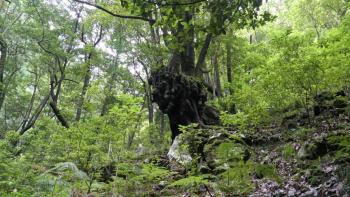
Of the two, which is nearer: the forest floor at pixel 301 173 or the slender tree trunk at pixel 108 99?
the forest floor at pixel 301 173

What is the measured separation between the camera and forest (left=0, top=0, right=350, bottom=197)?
162 inches

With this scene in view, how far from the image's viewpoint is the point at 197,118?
9.90 m

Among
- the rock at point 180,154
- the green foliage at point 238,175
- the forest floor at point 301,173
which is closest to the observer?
the green foliage at point 238,175

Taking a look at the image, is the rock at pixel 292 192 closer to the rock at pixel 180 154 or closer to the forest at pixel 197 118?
the forest at pixel 197 118

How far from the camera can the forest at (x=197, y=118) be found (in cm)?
411

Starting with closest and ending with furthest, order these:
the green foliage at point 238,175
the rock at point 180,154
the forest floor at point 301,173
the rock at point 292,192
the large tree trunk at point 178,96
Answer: the green foliage at point 238,175 → the forest floor at point 301,173 → the rock at point 292,192 → the rock at point 180,154 → the large tree trunk at point 178,96

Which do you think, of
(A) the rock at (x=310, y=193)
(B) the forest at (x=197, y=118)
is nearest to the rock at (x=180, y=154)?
(B) the forest at (x=197, y=118)

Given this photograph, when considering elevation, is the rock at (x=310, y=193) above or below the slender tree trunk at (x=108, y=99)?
below

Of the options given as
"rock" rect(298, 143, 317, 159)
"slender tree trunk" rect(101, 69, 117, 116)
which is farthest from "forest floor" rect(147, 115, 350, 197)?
"slender tree trunk" rect(101, 69, 117, 116)

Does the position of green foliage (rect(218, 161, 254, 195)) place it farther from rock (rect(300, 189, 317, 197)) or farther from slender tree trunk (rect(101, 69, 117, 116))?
slender tree trunk (rect(101, 69, 117, 116))

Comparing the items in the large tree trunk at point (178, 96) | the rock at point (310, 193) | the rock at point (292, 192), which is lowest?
the rock at point (292, 192)

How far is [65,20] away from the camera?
17.3 meters

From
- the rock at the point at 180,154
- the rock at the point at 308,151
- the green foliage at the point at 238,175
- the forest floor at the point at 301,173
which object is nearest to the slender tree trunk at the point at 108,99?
the rock at the point at 180,154

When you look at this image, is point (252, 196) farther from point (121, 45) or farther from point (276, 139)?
point (121, 45)
